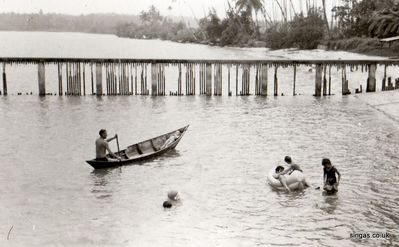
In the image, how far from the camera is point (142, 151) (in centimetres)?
2297

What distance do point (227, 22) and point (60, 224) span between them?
124146 millimetres

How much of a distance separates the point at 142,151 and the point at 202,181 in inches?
167

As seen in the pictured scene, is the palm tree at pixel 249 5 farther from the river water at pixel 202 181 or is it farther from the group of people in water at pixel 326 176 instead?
the group of people in water at pixel 326 176

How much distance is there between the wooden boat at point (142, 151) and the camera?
20.8 meters

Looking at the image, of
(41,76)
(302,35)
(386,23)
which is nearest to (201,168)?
(41,76)

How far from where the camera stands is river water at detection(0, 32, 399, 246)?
14461 millimetres

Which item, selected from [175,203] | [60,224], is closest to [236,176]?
[175,203]

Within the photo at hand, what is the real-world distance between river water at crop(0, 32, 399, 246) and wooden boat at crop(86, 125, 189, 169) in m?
0.31

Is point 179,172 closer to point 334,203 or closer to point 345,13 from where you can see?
point 334,203

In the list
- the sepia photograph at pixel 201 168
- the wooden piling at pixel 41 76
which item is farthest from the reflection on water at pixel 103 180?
the wooden piling at pixel 41 76

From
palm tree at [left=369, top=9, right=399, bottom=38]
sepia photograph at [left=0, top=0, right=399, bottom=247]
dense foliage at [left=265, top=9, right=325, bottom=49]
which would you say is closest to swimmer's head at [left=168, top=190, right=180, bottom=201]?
sepia photograph at [left=0, top=0, right=399, bottom=247]

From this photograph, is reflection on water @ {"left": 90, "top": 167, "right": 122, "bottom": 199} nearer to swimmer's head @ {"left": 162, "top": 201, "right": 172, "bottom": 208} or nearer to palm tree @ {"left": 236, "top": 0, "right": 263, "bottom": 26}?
swimmer's head @ {"left": 162, "top": 201, "right": 172, "bottom": 208}

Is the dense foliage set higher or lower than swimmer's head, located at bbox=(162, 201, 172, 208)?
higher

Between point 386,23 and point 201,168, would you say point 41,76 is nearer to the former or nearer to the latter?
point 201,168
